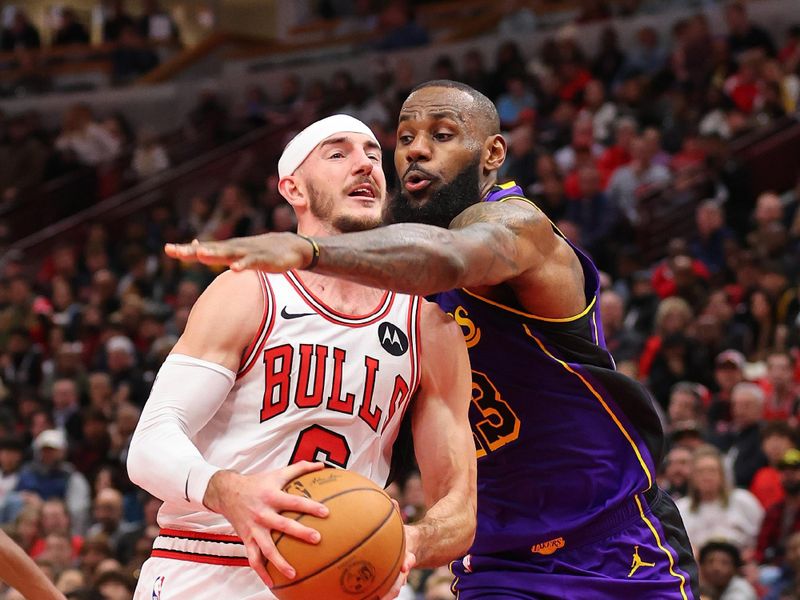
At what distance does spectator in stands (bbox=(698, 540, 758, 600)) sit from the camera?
25.2 feet

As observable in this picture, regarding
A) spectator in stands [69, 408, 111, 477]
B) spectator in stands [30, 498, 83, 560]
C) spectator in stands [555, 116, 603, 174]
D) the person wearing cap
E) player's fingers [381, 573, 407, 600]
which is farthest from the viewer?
spectator in stands [555, 116, 603, 174]

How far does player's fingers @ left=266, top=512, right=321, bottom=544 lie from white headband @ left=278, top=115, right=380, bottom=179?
4.69 feet

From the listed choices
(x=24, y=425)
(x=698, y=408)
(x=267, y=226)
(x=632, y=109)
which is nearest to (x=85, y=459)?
(x=24, y=425)

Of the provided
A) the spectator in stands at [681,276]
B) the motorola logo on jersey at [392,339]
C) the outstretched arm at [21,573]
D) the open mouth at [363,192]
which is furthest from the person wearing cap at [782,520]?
the outstretched arm at [21,573]

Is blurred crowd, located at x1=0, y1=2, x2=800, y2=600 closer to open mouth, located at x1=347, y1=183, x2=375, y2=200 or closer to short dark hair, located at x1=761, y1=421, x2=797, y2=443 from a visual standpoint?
short dark hair, located at x1=761, y1=421, x2=797, y2=443

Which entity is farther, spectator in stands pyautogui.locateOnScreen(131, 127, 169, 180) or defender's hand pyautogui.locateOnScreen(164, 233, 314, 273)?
spectator in stands pyautogui.locateOnScreen(131, 127, 169, 180)

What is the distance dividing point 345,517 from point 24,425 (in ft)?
34.2

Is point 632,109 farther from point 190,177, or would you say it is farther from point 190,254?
point 190,254

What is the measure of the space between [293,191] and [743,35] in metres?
11.0

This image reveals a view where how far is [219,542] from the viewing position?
404cm

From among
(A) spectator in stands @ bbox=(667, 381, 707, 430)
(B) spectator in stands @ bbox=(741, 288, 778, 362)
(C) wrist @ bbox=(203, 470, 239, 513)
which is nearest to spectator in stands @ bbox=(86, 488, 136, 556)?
(A) spectator in stands @ bbox=(667, 381, 707, 430)

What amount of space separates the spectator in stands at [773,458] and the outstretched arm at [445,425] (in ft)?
15.4

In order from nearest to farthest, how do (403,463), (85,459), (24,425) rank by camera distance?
(403,463) → (85,459) → (24,425)

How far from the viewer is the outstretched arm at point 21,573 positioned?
4633mm
